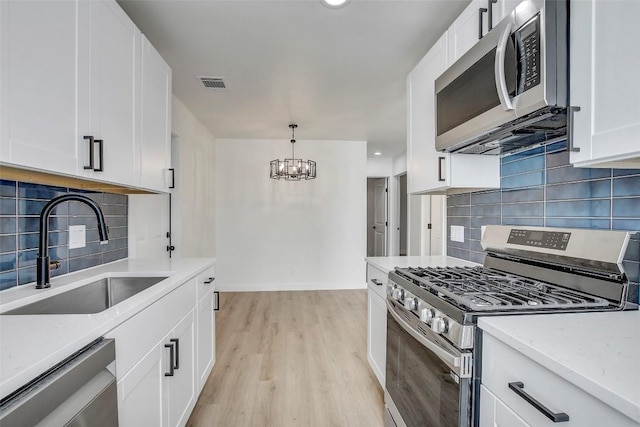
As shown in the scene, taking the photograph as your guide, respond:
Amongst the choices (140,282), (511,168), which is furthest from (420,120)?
(140,282)

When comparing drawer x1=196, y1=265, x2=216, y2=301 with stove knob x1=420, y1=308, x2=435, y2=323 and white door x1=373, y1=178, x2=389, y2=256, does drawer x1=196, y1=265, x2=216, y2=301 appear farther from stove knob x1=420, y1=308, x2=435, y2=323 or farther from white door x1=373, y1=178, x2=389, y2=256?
white door x1=373, y1=178, x2=389, y2=256

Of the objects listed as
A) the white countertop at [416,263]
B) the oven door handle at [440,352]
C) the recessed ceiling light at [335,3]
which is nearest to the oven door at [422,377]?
the oven door handle at [440,352]

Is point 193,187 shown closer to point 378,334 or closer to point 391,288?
point 378,334

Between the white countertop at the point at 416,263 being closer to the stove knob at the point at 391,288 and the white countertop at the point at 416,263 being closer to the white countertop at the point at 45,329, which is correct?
the stove knob at the point at 391,288

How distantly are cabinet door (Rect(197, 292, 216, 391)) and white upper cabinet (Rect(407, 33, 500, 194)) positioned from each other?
5.27 feet

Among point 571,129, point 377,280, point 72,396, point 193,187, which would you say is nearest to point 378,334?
point 377,280

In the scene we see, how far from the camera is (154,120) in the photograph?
2.05 meters

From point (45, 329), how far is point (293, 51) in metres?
2.15

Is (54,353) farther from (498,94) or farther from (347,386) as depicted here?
(347,386)

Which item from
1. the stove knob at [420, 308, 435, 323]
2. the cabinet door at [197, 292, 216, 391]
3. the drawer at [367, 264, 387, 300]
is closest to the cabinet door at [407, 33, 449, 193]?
the drawer at [367, 264, 387, 300]

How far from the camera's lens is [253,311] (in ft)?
13.5

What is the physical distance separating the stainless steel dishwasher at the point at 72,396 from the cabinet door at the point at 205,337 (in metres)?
1.09

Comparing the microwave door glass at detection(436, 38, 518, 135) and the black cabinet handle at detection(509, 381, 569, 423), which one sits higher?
the microwave door glass at detection(436, 38, 518, 135)

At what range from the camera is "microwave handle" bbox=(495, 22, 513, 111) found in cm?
119
